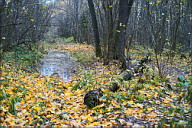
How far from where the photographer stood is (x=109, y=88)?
17.9 ft

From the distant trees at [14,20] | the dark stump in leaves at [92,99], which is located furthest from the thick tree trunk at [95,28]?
the dark stump in leaves at [92,99]

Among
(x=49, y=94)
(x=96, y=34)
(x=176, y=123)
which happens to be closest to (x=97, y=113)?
(x=176, y=123)

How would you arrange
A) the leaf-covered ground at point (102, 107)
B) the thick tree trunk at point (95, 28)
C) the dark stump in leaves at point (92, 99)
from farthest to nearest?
the thick tree trunk at point (95, 28) < the dark stump in leaves at point (92, 99) < the leaf-covered ground at point (102, 107)

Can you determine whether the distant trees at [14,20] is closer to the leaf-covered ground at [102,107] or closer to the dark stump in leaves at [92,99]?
the leaf-covered ground at [102,107]

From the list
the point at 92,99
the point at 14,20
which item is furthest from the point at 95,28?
the point at 92,99

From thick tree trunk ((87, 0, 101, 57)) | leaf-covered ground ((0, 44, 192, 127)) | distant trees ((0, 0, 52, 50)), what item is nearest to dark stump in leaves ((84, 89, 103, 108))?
leaf-covered ground ((0, 44, 192, 127))

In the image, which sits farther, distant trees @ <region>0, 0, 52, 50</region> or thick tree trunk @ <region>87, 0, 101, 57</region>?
thick tree trunk @ <region>87, 0, 101, 57</region>

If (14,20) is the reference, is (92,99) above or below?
below

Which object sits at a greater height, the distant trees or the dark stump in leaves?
the distant trees

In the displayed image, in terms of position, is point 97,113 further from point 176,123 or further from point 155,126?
point 176,123

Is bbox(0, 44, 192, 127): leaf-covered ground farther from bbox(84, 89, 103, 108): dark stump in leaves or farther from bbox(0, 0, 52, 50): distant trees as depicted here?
bbox(0, 0, 52, 50): distant trees

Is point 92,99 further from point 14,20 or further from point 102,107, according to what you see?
point 14,20

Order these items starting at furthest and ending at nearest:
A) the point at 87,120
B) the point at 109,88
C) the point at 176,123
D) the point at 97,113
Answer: the point at 109,88
the point at 97,113
the point at 87,120
the point at 176,123

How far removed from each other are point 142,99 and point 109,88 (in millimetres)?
1080
